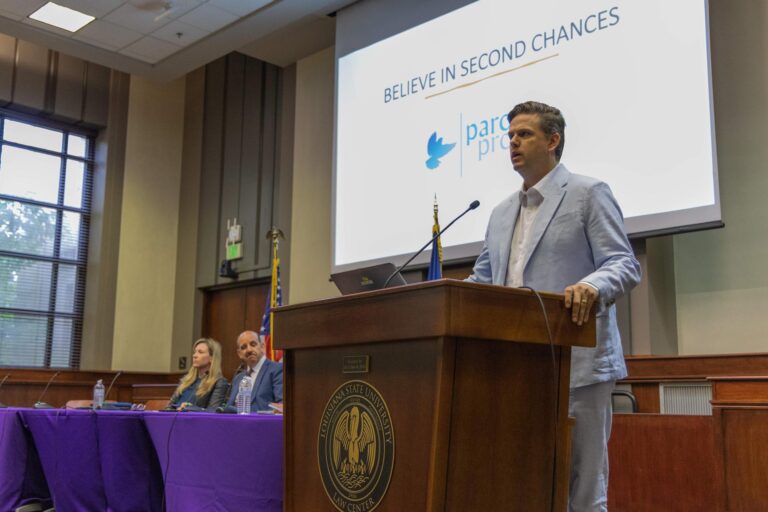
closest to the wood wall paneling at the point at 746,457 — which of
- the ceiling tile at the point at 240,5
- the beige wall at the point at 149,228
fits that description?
the ceiling tile at the point at 240,5

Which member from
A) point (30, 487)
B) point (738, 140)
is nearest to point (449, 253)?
point (738, 140)

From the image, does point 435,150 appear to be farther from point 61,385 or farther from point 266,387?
point 61,385

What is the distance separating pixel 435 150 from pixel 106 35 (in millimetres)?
3485

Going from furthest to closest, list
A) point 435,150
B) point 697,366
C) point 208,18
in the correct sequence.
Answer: point 208,18, point 435,150, point 697,366

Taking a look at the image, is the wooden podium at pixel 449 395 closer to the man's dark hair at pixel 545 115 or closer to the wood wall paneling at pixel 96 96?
the man's dark hair at pixel 545 115

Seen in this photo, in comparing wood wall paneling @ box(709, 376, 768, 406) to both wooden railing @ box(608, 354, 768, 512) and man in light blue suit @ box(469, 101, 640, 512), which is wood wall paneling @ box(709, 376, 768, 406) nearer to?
wooden railing @ box(608, 354, 768, 512)

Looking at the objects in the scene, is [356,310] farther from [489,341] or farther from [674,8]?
[674,8]

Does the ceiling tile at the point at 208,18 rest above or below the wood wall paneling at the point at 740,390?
above

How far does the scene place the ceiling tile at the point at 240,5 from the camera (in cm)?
674

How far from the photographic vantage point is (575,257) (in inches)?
81.0

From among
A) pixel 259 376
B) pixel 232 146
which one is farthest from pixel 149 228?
pixel 259 376

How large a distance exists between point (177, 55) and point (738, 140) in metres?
5.19

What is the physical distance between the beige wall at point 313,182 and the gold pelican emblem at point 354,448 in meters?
5.31

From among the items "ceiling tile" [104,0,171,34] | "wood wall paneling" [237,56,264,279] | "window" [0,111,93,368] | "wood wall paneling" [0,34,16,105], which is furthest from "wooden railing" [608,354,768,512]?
"wood wall paneling" [0,34,16,105]
